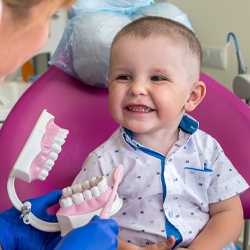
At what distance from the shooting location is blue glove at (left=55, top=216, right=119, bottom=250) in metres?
0.72

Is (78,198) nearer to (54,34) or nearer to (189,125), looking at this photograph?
(189,125)

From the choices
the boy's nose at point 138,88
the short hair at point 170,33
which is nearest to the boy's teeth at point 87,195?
the boy's nose at point 138,88

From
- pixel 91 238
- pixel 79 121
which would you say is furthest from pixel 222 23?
pixel 91 238

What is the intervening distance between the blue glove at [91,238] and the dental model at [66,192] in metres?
0.05

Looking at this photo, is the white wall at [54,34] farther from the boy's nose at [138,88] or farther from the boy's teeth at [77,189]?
the boy's teeth at [77,189]

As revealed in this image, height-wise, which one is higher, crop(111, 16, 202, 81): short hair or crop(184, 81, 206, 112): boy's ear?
crop(111, 16, 202, 81): short hair

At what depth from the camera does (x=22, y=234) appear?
0.89 meters

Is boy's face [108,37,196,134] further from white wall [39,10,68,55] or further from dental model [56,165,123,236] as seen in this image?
white wall [39,10,68,55]

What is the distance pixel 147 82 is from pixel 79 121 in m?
0.28

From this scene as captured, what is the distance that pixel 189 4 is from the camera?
1.86 meters

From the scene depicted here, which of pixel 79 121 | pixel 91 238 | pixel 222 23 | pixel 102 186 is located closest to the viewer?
pixel 91 238

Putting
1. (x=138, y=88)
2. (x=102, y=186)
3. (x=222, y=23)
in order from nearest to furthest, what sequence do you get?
(x=102, y=186) → (x=138, y=88) → (x=222, y=23)

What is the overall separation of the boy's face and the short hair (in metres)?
0.01

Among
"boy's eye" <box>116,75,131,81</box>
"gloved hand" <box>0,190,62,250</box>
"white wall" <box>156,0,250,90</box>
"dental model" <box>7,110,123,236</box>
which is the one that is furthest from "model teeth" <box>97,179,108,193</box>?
"white wall" <box>156,0,250,90</box>
